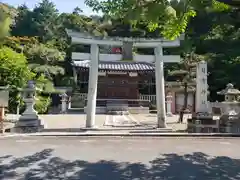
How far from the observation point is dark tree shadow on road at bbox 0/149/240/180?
17.2 feet

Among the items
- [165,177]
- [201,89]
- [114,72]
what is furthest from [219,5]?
[114,72]

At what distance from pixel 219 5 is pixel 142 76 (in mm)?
23002

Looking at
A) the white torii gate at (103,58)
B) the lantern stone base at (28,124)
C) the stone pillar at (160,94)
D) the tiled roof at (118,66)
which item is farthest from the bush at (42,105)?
the stone pillar at (160,94)

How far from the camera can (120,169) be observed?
5.75 metres

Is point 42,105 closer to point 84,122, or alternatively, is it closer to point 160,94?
point 84,122

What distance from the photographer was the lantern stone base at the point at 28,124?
1066cm

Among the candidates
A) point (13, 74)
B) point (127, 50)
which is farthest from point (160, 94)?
point (13, 74)

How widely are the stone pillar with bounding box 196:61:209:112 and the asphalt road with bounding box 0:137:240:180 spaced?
6.76 ft

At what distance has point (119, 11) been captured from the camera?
16.9 feet

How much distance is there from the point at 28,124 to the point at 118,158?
5381 millimetres

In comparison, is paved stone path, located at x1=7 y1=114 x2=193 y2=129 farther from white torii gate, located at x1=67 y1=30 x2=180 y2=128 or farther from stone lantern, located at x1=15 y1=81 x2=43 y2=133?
white torii gate, located at x1=67 y1=30 x2=180 y2=128

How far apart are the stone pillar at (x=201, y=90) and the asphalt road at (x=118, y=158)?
2.06m

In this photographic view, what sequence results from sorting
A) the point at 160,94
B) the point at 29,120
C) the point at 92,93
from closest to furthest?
the point at 29,120
the point at 92,93
the point at 160,94

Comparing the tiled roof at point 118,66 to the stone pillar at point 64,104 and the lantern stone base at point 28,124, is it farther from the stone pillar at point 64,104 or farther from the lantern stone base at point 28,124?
the lantern stone base at point 28,124
